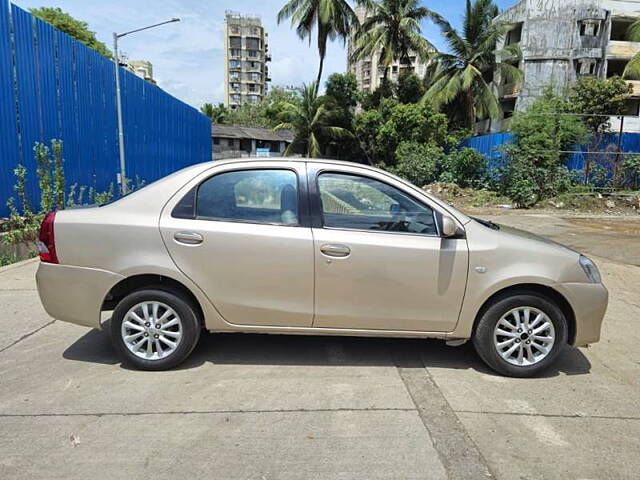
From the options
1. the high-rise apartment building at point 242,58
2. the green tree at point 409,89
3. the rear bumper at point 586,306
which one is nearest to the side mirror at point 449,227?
the rear bumper at point 586,306

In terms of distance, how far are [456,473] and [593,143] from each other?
23.2 m

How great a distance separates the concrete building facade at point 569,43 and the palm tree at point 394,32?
7.40 m

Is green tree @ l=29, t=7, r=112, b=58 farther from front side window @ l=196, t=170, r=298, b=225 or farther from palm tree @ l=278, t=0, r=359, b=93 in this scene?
front side window @ l=196, t=170, r=298, b=225

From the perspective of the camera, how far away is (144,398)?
354cm

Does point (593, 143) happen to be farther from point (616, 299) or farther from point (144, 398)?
point (144, 398)

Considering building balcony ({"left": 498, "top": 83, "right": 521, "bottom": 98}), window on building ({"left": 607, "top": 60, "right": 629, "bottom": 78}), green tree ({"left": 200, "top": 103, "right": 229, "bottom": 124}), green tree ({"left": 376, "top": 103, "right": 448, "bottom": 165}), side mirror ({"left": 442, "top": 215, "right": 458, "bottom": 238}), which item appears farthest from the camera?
green tree ({"left": 200, "top": 103, "right": 229, "bottom": 124})

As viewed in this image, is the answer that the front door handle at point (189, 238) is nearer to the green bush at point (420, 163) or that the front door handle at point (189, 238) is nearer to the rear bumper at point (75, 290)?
the rear bumper at point (75, 290)

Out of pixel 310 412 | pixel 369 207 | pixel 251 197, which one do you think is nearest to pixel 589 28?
pixel 369 207

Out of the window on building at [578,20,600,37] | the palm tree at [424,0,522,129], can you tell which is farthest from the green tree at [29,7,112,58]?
the window on building at [578,20,600,37]

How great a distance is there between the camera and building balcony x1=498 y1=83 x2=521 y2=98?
35.9m

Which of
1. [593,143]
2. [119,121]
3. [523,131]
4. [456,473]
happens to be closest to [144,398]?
[456,473]

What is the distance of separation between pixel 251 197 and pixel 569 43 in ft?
124

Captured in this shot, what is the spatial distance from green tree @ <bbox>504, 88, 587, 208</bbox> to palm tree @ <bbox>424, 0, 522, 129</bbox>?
999cm

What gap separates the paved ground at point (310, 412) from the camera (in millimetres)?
2803
